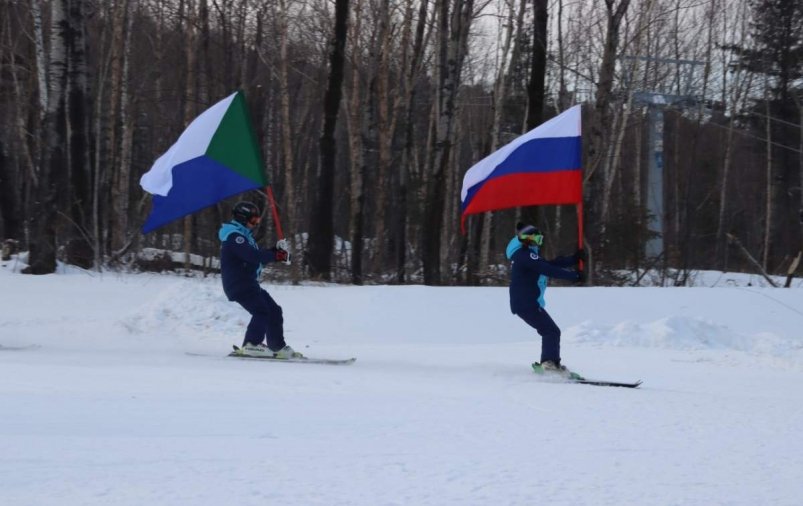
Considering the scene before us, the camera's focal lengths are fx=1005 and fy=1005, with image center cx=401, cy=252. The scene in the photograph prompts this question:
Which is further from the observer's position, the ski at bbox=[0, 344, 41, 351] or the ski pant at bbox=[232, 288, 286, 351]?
the ski at bbox=[0, 344, 41, 351]

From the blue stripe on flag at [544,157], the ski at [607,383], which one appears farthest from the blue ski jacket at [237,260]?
the ski at [607,383]

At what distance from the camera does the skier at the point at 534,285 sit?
1048cm

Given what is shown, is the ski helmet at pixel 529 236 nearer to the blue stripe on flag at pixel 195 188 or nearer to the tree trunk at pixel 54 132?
the blue stripe on flag at pixel 195 188

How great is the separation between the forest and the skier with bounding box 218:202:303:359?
920cm

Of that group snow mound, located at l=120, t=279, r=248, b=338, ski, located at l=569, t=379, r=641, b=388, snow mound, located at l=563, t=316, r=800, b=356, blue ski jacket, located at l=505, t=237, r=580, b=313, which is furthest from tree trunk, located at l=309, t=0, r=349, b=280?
ski, located at l=569, t=379, r=641, b=388

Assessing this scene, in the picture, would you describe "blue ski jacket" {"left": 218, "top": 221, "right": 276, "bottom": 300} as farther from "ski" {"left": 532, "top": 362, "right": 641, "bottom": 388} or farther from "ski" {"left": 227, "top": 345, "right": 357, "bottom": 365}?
"ski" {"left": 532, "top": 362, "right": 641, "bottom": 388}

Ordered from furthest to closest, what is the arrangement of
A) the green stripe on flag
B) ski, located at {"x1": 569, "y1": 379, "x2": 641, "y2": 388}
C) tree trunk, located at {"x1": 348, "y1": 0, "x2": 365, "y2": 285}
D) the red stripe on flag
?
tree trunk, located at {"x1": 348, "y1": 0, "x2": 365, "y2": 285}, the green stripe on flag, the red stripe on flag, ski, located at {"x1": 569, "y1": 379, "x2": 641, "y2": 388}

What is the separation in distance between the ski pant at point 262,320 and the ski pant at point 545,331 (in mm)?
2761

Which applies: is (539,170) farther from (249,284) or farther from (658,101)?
(658,101)

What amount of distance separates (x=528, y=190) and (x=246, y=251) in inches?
132

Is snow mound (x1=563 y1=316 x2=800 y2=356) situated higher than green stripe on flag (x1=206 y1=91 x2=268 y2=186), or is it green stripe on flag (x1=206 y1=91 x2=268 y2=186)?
green stripe on flag (x1=206 y1=91 x2=268 y2=186)

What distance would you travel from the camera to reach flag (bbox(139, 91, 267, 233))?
12.1 m

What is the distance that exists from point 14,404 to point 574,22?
33.8 m

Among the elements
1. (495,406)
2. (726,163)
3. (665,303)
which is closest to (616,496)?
(495,406)
